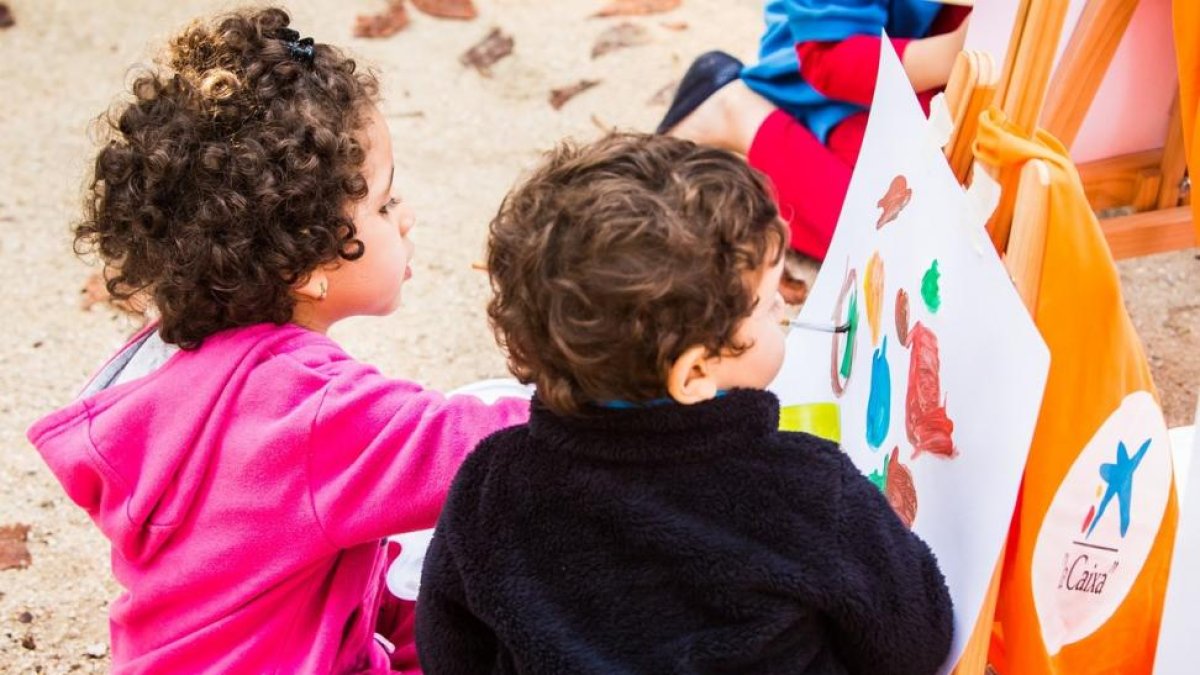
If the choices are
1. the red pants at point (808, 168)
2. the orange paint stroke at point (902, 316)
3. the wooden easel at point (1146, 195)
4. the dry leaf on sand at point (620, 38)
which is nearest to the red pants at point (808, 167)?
the red pants at point (808, 168)

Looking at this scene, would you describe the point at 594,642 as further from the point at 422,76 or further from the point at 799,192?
the point at 422,76

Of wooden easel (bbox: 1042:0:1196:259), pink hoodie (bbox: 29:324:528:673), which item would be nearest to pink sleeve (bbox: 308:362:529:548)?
pink hoodie (bbox: 29:324:528:673)

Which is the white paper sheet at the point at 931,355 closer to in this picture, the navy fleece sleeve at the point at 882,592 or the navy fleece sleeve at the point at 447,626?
the navy fleece sleeve at the point at 882,592

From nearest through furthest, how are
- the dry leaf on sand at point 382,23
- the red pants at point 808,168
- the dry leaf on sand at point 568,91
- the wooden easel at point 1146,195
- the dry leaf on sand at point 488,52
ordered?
the wooden easel at point 1146,195, the red pants at point 808,168, the dry leaf on sand at point 568,91, the dry leaf on sand at point 488,52, the dry leaf on sand at point 382,23

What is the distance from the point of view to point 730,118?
242 centimetres

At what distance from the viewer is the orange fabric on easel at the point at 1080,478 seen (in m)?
0.97

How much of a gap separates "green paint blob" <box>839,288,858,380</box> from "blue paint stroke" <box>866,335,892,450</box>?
0.07m

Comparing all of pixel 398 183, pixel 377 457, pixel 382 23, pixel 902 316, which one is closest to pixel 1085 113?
pixel 902 316

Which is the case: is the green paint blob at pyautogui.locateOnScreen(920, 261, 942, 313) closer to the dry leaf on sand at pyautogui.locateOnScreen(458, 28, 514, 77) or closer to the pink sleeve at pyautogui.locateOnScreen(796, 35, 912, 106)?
the pink sleeve at pyautogui.locateOnScreen(796, 35, 912, 106)

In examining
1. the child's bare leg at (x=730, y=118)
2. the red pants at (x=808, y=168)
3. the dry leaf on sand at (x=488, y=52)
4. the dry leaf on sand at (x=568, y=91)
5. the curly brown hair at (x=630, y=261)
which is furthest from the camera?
the dry leaf on sand at (x=488, y=52)

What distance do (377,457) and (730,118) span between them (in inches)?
56.0

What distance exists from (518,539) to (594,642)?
9cm

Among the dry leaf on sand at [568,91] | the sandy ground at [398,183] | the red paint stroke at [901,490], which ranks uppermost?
the red paint stroke at [901,490]

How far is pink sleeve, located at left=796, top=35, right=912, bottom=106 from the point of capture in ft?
6.91
